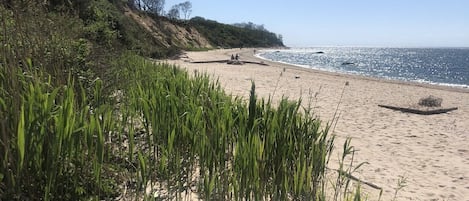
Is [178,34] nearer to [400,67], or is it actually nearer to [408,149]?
[400,67]

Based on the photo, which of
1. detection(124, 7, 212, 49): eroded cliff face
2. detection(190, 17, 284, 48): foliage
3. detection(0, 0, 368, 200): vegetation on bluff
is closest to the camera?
detection(0, 0, 368, 200): vegetation on bluff

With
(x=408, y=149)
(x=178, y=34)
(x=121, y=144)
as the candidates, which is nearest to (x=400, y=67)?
(x=178, y=34)

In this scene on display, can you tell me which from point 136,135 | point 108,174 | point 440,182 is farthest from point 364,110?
point 108,174

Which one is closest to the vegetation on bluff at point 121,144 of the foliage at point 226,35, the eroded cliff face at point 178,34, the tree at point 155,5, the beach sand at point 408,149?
the beach sand at point 408,149

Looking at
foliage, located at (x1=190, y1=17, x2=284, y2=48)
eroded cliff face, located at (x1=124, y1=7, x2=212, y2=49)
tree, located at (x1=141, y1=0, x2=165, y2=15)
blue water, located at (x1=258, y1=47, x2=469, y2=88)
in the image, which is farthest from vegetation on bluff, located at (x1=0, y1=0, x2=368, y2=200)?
foliage, located at (x1=190, y1=17, x2=284, y2=48)

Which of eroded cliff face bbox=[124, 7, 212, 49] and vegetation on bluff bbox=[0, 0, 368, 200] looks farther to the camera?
eroded cliff face bbox=[124, 7, 212, 49]

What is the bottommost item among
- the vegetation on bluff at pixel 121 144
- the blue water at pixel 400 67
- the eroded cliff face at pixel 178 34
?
the blue water at pixel 400 67

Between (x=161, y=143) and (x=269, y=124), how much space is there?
32.7 inches

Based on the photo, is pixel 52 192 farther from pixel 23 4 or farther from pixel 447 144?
pixel 447 144

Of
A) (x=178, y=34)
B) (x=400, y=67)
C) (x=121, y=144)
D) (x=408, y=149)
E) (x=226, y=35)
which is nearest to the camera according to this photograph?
(x=121, y=144)

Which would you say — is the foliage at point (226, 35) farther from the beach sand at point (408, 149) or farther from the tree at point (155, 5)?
the beach sand at point (408, 149)

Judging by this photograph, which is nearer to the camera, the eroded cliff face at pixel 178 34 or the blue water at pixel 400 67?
the blue water at pixel 400 67

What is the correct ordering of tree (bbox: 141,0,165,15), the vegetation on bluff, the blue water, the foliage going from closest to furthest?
1. the vegetation on bluff
2. the blue water
3. tree (bbox: 141,0,165,15)
4. the foliage

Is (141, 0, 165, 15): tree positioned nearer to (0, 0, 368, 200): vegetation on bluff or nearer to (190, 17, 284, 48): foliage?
(190, 17, 284, 48): foliage
